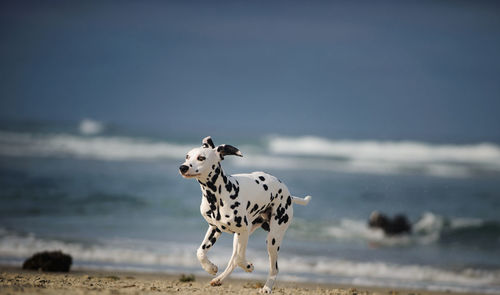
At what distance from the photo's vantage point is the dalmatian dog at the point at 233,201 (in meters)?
6.33

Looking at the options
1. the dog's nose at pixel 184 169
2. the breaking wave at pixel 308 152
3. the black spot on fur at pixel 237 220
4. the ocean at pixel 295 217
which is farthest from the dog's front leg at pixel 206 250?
the breaking wave at pixel 308 152

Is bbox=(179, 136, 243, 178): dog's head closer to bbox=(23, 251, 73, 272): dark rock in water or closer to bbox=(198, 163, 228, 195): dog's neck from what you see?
bbox=(198, 163, 228, 195): dog's neck

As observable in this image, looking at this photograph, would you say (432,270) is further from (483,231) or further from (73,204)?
(73,204)

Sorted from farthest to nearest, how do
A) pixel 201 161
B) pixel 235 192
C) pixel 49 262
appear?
pixel 49 262, pixel 235 192, pixel 201 161

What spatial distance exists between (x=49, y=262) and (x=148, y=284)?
2236 millimetres

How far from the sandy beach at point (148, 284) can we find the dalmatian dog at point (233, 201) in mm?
921

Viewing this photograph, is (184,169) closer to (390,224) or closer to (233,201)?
(233,201)

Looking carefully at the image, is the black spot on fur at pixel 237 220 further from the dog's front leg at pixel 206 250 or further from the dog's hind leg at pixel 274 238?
the dog's hind leg at pixel 274 238

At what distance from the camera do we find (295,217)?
15.8m

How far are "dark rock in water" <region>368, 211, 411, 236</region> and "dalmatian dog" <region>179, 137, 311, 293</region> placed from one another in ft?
27.5

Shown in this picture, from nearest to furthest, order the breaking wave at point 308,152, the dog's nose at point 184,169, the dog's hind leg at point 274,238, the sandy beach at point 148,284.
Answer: the dog's nose at point 184,169 < the dog's hind leg at point 274,238 < the sandy beach at point 148,284 < the breaking wave at point 308,152

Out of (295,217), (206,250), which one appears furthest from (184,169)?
(295,217)

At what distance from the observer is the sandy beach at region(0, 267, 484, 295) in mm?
7402

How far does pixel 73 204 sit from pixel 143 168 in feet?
31.0
